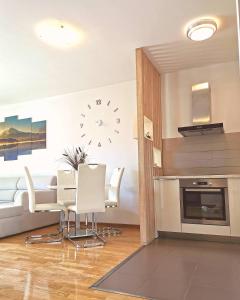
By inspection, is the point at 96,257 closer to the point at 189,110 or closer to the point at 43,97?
the point at 189,110

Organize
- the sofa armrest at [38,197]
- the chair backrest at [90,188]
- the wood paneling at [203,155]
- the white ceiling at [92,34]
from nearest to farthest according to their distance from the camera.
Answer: the white ceiling at [92,34] < the chair backrest at [90,188] < the wood paneling at [203,155] < the sofa armrest at [38,197]

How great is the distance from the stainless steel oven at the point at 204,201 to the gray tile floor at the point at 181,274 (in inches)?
15.2

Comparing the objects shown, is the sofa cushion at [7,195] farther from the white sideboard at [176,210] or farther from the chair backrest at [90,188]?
the white sideboard at [176,210]

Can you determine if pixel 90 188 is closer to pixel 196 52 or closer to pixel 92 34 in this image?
pixel 92 34

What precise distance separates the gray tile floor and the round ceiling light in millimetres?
2534

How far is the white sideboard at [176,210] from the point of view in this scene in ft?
Answer: 10.5

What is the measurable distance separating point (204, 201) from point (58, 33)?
2909 mm

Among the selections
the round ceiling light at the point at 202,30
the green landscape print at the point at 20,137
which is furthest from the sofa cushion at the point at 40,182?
the round ceiling light at the point at 202,30

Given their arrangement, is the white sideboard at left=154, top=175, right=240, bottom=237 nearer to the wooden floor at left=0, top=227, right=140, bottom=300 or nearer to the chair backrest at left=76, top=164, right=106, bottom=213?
the wooden floor at left=0, top=227, right=140, bottom=300

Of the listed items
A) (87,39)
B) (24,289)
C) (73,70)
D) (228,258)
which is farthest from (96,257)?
(73,70)

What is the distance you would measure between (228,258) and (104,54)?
3054mm

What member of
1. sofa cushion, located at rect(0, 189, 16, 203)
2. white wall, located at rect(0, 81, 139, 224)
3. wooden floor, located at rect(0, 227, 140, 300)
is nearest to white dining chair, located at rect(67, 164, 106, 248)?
wooden floor, located at rect(0, 227, 140, 300)

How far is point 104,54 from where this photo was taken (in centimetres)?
358

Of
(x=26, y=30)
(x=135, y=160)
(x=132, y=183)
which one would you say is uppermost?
A: (x=26, y=30)
